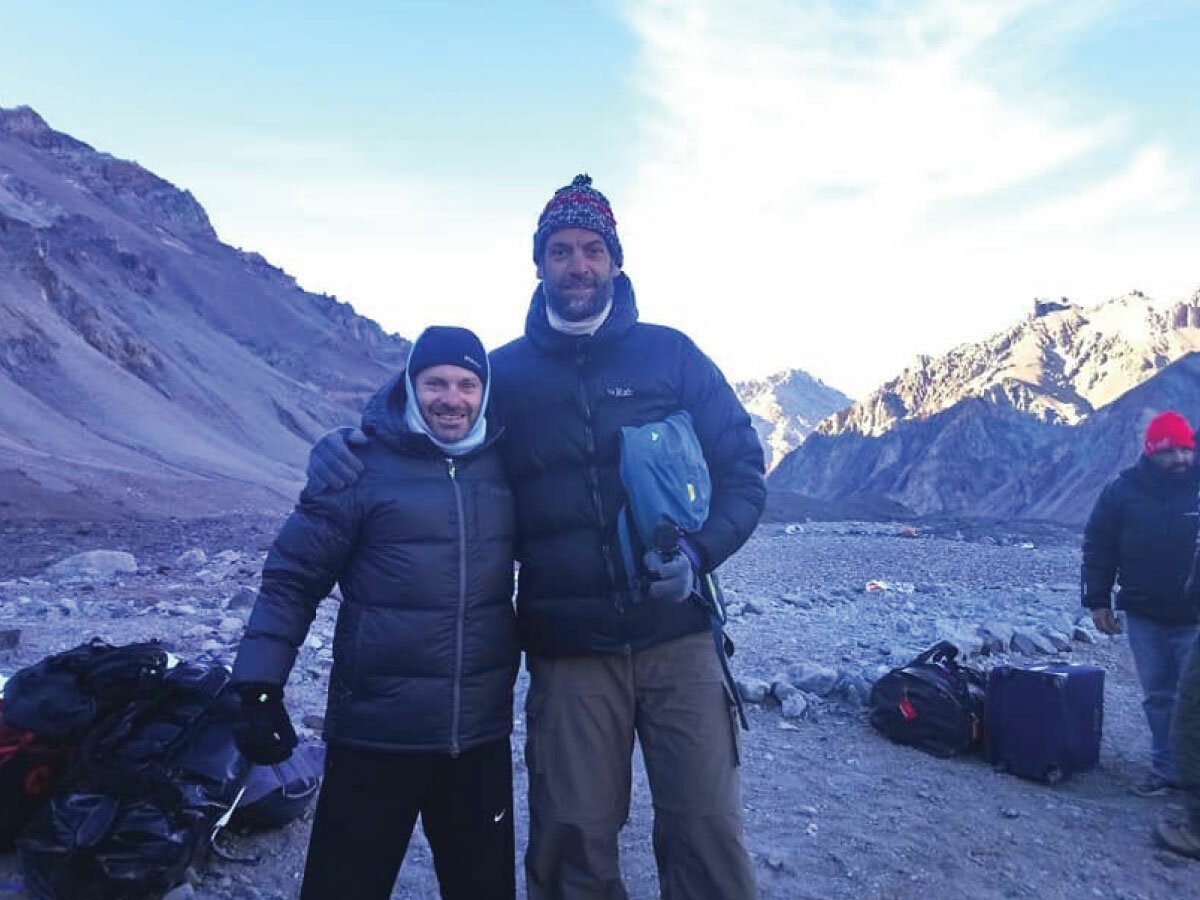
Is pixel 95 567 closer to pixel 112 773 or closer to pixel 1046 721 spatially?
pixel 112 773

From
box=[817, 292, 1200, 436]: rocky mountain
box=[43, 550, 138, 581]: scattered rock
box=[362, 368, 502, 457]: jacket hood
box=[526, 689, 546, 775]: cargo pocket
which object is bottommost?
box=[43, 550, 138, 581]: scattered rock

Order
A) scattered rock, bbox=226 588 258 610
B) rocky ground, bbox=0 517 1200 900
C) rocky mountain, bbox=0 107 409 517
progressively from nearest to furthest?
rocky ground, bbox=0 517 1200 900, scattered rock, bbox=226 588 258 610, rocky mountain, bbox=0 107 409 517

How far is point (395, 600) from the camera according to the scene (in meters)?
2.98

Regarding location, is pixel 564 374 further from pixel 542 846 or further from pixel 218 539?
pixel 218 539

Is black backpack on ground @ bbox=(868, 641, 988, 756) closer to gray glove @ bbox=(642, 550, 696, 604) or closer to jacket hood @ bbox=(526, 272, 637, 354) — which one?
gray glove @ bbox=(642, 550, 696, 604)

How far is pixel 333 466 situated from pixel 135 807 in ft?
5.70

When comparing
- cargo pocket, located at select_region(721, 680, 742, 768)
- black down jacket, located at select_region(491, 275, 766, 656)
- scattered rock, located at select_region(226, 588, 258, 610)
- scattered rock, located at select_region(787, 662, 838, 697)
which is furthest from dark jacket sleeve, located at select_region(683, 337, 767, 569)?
scattered rock, located at select_region(226, 588, 258, 610)

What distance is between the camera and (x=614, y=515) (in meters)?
3.17

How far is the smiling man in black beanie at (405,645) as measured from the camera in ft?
9.69

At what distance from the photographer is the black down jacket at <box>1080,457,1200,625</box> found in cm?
546

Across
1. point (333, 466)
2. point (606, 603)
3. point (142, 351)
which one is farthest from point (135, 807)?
point (142, 351)

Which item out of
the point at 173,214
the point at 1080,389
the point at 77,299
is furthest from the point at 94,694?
the point at 1080,389

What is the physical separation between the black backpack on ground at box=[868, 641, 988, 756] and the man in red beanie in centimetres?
96

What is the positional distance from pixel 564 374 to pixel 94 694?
93.7 inches
